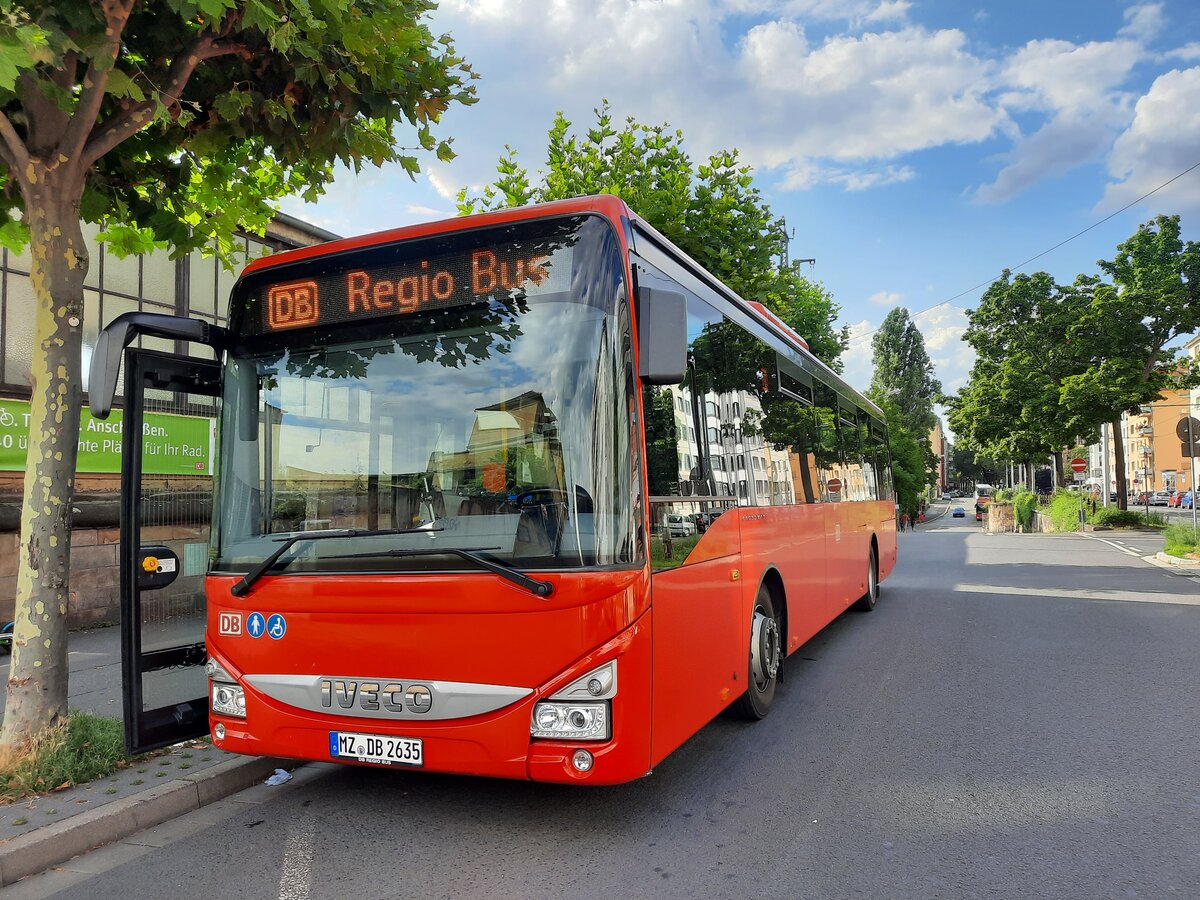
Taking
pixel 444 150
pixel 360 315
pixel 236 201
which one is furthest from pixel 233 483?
pixel 236 201

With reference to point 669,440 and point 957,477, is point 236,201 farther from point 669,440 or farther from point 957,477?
point 957,477

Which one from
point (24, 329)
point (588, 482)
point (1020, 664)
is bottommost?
point (1020, 664)

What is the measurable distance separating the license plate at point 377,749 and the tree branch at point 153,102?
3878 millimetres

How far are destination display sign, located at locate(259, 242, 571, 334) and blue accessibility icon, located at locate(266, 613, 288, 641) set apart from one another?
1499mm

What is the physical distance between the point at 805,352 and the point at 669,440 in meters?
4.34

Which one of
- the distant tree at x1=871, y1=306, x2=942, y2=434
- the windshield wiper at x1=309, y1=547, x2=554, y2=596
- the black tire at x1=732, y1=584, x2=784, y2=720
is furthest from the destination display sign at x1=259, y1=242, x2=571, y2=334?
the distant tree at x1=871, y1=306, x2=942, y2=434

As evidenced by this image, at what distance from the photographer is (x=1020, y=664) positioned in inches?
316

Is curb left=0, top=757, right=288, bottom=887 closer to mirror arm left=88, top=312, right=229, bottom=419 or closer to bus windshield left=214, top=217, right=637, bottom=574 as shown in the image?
bus windshield left=214, top=217, right=637, bottom=574

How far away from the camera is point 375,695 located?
409 centimetres

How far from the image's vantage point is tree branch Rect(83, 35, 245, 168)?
5307 mm

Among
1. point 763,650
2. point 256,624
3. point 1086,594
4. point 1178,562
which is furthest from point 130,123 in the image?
point 1178,562

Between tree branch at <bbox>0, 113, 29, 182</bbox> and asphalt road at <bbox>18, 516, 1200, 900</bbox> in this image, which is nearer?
asphalt road at <bbox>18, 516, 1200, 900</bbox>

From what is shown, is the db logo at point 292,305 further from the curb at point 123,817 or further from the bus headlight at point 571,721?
the curb at point 123,817

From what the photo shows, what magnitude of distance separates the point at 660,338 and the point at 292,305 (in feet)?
6.50
